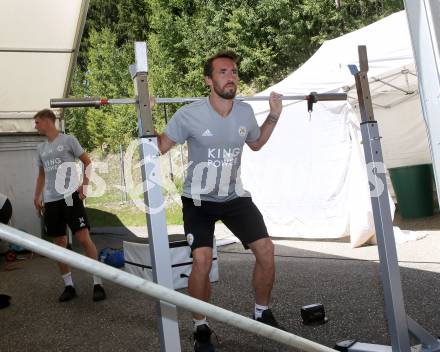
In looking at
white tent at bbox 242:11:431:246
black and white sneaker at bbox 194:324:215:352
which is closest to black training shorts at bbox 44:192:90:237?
black and white sneaker at bbox 194:324:215:352

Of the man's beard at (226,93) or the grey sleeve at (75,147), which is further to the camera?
the grey sleeve at (75,147)

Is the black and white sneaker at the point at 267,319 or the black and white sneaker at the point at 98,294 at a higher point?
the black and white sneaker at the point at 98,294

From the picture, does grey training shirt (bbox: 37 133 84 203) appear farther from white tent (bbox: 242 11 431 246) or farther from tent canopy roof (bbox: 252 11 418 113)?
tent canopy roof (bbox: 252 11 418 113)

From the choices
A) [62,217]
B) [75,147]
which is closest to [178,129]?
[75,147]

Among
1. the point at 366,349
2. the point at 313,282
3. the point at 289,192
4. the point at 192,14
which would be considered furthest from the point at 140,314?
the point at 192,14

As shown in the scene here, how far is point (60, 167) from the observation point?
5.18m

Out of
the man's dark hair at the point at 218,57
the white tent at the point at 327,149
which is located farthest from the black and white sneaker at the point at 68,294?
the white tent at the point at 327,149

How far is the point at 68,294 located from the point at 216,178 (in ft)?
8.97

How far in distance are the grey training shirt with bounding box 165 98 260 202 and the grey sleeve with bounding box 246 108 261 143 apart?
0.31 feet

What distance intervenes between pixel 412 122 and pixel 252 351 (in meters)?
8.04

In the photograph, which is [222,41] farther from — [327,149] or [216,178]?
[216,178]

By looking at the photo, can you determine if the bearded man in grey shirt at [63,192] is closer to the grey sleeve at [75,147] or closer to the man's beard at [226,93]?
the grey sleeve at [75,147]

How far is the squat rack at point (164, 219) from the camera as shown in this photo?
2.38 m

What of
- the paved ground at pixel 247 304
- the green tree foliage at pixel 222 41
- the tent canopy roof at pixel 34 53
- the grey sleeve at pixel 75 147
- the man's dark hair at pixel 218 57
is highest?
the green tree foliage at pixel 222 41
